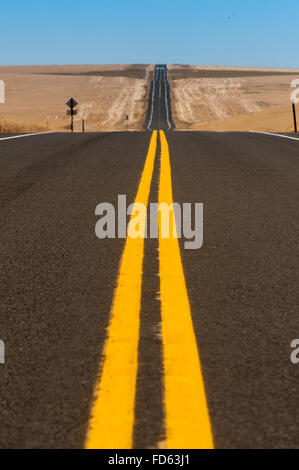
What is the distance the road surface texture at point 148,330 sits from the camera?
228cm

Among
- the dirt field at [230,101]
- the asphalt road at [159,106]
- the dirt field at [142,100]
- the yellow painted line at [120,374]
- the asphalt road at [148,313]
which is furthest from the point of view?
the asphalt road at [159,106]

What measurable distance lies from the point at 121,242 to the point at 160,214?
122 centimetres

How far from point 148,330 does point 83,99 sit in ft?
303

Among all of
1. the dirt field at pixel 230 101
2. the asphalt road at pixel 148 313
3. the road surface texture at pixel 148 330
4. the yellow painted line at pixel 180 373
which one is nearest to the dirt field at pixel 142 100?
the dirt field at pixel 230 101

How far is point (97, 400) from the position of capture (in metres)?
2.45

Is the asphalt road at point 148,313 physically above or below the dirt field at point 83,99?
below

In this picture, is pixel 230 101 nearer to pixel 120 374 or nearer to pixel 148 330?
pixel 148 330

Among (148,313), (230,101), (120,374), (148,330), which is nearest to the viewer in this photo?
(120,374)

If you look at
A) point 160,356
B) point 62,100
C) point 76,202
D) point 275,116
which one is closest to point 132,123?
point 275,116

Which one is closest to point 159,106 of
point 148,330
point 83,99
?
point 83,99

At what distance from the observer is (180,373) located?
2.69 meters

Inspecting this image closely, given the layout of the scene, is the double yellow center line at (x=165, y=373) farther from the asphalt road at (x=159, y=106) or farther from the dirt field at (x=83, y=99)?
the asphalt road at (x=159, y=106)

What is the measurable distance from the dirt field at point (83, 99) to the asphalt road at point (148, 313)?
101 ft

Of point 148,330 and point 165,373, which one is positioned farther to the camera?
point 148,330
